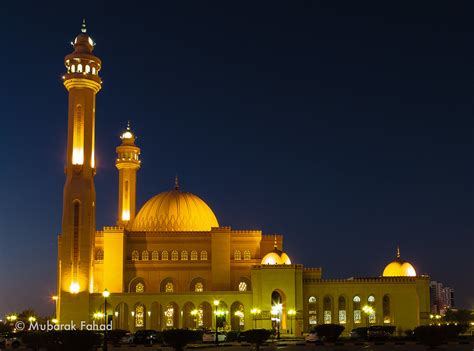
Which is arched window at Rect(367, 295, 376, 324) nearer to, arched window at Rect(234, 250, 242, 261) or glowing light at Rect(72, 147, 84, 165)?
arched window at Rect(234, 250, 242, 261)

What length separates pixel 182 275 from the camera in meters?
62.2

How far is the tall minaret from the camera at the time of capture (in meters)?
55.4

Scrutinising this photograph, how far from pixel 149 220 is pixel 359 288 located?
17.8 meters

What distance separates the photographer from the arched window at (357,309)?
5934 cm

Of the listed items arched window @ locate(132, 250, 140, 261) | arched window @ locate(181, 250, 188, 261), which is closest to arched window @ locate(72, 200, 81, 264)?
arched window @ locate(132, 250, 140, 261)

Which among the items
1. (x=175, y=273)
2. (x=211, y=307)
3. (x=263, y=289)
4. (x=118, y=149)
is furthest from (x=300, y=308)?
(x=118, y=149)

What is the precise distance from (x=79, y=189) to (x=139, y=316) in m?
10.7

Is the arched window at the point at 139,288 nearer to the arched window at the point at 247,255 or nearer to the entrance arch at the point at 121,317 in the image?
the entrance arch at the point at 121,317

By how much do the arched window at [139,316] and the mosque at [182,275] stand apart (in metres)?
0.08

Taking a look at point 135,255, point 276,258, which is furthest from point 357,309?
point 135,255

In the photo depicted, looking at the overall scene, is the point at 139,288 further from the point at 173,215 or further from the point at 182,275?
the point at 173,215

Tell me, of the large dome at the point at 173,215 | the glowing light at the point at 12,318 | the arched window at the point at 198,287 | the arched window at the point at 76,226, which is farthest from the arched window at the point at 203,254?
the glowing light at the point at 12,318

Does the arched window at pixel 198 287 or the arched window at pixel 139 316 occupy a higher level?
the arched window at pixel 198 287

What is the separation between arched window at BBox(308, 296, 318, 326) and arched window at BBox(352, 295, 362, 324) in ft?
9.45
